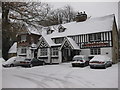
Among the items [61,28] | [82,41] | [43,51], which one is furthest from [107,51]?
[43,51]

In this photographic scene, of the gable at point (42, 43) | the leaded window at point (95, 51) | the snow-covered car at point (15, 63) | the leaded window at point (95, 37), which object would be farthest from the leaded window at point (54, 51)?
the snow-covered car at point (15, 63)

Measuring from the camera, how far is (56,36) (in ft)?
102

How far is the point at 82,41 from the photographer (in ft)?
91.1

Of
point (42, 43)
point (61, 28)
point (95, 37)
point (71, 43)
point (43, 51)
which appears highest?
point (61, 28)

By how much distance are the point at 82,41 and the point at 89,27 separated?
298cm

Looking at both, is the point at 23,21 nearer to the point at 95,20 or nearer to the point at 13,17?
the point at 13,17

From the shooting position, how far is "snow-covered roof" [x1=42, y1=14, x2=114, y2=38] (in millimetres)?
26609

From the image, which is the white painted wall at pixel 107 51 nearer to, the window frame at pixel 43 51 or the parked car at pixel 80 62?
the parked car at pixel 80 62

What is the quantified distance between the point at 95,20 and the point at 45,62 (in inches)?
489

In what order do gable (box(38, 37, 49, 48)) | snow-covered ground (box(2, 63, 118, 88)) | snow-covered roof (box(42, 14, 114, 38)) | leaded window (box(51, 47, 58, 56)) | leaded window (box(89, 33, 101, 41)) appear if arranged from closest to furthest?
1. snow-covered ground (box(2, 63, 118, 88))
2. leaded window (box(89, 33, 101, 41))
3. snow-covered roof (box(42, 14, 114, 38))
4. leaded window (box(51, 47, 58, 56))
5. gable (box(38, 37, 49, 48))

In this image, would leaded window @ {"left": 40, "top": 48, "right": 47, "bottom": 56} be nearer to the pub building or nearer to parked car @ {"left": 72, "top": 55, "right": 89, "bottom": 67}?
the pub building

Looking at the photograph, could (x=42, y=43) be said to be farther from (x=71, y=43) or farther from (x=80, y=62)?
(x=80, y=62)

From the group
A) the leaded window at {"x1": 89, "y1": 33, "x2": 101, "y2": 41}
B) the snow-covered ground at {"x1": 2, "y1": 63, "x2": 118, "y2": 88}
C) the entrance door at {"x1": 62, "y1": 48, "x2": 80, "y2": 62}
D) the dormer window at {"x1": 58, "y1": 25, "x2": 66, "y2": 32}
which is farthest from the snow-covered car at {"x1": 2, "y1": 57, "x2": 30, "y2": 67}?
the leaded window at {"x1": 89, "y1": 33, "x2": 101, "y2": 41}

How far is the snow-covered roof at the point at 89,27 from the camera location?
26609 millimetres
